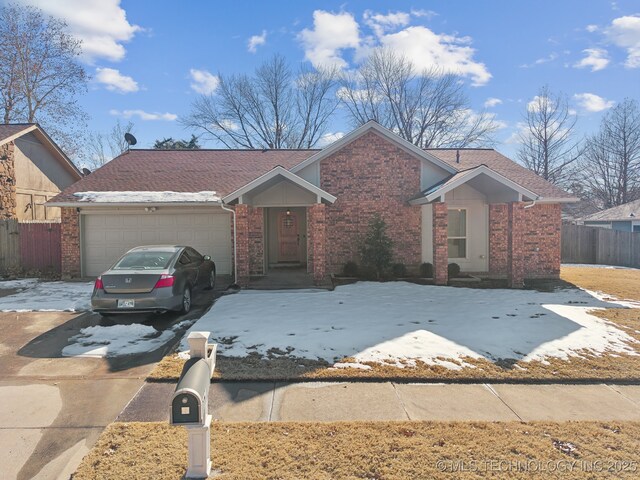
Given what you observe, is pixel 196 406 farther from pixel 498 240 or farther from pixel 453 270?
pixel 498 240

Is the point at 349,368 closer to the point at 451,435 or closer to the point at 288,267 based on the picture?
the point at 451,435

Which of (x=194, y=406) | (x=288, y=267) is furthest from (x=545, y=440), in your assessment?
(x=288, y=267)

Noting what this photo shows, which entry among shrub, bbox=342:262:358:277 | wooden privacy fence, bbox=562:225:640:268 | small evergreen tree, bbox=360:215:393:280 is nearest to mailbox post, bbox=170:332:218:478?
small evergreen tree, bbox=360:215:393:280

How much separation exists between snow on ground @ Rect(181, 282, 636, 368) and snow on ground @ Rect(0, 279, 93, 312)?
3.53 metres

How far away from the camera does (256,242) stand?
13078 millimetres

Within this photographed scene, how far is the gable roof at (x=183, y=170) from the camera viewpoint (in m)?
13.6

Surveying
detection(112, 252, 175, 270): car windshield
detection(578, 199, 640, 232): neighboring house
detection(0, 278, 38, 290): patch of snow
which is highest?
detection(578, 199, 640, 232): neighboring house

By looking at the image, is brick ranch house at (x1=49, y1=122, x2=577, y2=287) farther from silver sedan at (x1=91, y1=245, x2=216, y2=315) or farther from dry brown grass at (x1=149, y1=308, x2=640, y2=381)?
dry brown grass at (x1=149, y1=308, x2=640, y2=381)

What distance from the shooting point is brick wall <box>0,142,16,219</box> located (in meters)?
15.4

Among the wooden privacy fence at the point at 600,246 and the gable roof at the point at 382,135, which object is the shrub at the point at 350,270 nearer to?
the gable roof at the point at 382,135

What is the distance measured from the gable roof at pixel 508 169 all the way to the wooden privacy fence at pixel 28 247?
14.6 metres

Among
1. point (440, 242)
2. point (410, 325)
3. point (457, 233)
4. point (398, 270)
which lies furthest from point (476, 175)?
point (410, 325)

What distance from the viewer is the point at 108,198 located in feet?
41.1

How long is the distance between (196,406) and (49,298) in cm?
930
